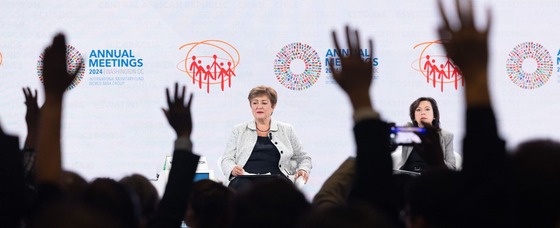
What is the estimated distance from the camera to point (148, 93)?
265 inches

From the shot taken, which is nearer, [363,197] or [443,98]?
[363,197]

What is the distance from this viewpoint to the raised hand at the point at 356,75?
158 centimetres

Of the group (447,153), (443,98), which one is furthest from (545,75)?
(447,153)

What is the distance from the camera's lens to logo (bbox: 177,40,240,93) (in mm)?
6688

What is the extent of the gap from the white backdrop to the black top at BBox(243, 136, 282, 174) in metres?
0.91

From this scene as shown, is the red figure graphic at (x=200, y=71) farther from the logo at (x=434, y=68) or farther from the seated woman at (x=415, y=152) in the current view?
the seated woman at (x=415, y=152)

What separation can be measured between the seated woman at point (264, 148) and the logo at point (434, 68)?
57.0 inches

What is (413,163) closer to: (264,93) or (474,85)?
(264,93)

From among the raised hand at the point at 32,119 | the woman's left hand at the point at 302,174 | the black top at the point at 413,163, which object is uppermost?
the raised hand at the point at 32,119

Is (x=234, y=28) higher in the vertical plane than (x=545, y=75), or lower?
higher

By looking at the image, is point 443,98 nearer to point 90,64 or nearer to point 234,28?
point 234,28

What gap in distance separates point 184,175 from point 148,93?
4963 millimetres

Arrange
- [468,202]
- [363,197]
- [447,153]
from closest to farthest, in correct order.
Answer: [468,202], [363,197], [447,153]

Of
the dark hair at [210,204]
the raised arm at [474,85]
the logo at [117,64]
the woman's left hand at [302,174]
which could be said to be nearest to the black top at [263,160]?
the woman's left hand at [302,174]
